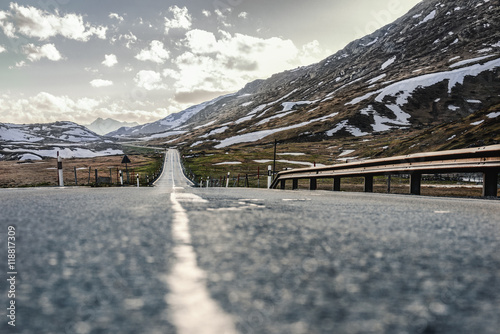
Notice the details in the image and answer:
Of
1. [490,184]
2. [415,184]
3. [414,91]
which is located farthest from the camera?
[414,91]

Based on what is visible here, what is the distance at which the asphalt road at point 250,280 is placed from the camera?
3.55ft

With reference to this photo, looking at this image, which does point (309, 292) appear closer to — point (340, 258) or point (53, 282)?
point (340, 258)

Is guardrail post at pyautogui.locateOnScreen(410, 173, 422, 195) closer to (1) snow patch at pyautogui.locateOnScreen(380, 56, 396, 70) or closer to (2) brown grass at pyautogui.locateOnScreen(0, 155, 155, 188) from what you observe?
(2) brown grass at pyautogui.locateOnScreen(0, 155, 155, 188)

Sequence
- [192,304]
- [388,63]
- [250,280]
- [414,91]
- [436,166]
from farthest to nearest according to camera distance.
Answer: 1. [388,63]
2. [414,91]
3. [436,166]
4. [250,280]
5. [192,304]

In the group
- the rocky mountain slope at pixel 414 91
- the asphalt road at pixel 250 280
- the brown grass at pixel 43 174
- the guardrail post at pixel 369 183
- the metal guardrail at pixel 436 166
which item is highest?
the rocky mountain slope at pixel 414 91

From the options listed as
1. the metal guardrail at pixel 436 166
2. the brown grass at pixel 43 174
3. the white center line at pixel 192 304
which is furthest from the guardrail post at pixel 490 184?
the brown grass at pixel 43 174

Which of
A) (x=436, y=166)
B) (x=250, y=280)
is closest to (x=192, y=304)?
(x=250, y=280)

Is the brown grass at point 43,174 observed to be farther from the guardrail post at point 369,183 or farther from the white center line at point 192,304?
the white center line at point 192,304

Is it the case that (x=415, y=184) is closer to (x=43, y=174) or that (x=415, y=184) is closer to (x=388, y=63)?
(x=43, y=174)

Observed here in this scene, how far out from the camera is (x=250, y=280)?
1505 millimetres

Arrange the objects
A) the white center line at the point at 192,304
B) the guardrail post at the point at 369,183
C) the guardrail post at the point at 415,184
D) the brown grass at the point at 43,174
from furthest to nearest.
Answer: the brown grass at the point at 43,174 < the guardrail post at the point at 369,183 < the guardrail post at the point at 415,184 < the white center line at the point at 192,304

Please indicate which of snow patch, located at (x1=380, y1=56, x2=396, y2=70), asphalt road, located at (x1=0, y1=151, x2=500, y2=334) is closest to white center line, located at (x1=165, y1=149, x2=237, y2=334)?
asphalt road, located at (x1=0, y1=151, x2=500, y2=334)

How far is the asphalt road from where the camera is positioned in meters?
1.08

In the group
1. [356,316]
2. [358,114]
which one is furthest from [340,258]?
[358,114]
